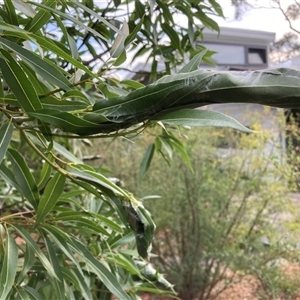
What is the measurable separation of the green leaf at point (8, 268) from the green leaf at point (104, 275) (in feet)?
0.34

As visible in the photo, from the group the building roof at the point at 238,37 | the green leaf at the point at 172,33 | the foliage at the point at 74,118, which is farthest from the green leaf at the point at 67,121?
the building roof at the point at 238,37

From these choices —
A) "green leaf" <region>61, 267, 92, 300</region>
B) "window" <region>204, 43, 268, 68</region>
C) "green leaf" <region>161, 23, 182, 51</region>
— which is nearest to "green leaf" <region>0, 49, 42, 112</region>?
"green leaf" <region>61, 267, 92, 300</region>

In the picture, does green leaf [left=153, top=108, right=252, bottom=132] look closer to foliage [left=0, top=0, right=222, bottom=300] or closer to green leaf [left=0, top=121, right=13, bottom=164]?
foliage [left=0, top=0, right=222, bottom=300]

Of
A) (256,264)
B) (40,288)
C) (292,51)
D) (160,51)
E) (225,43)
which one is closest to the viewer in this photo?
(40,288)

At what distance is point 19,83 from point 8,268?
10.1 inches

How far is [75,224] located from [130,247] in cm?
21

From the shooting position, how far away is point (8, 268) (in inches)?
18.8

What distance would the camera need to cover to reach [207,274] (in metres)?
1.97

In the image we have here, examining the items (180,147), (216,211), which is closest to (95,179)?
(180,147)

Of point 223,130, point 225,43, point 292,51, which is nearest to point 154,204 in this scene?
point 223,130

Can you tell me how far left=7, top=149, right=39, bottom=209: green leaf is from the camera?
533 millimetres

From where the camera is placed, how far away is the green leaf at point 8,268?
45 centimetres

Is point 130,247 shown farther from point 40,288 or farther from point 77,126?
point 77,126

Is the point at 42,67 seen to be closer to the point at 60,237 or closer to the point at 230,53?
the point at 60,237
